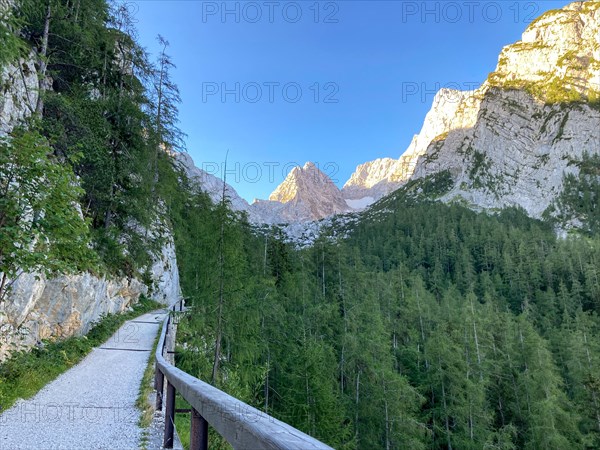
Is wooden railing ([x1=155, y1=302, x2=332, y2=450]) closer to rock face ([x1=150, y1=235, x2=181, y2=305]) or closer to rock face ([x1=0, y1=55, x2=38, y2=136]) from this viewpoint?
rock face ([x1=0, y1=55, x2=38, y2=136])

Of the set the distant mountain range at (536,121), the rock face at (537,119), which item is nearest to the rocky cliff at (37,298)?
the distant mountain range at (536,121)

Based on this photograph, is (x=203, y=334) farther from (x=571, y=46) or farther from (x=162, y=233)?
(x=571, y=46)

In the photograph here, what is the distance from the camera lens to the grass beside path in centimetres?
734

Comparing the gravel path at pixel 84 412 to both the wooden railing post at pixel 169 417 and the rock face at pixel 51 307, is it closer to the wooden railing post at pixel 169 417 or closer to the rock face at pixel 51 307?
the wooden railing post at pixel 169 417

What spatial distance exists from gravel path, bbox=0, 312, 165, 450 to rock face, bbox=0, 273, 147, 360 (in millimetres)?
1532

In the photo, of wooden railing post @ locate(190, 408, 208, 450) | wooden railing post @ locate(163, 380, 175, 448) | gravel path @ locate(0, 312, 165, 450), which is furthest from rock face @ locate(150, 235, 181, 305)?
wooden railing post @ locate(190, 408, 208, 450)

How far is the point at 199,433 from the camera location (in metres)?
2.46

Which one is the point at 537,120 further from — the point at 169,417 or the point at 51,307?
the point at 169,417

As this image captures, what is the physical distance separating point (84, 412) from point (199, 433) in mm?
5714

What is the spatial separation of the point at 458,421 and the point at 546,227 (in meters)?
124

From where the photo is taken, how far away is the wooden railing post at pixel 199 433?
7.81 ft

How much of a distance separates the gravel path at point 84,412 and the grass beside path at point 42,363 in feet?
0.75

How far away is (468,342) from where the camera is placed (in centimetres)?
4222

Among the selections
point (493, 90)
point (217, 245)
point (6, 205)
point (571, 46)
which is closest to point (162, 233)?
point (217, 245)
